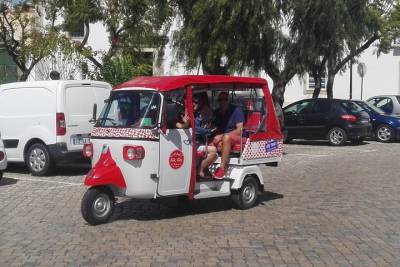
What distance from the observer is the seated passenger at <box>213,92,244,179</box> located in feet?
34.2

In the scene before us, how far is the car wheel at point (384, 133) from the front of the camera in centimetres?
2442

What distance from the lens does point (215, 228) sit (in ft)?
30.2

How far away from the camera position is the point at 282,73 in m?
24.1

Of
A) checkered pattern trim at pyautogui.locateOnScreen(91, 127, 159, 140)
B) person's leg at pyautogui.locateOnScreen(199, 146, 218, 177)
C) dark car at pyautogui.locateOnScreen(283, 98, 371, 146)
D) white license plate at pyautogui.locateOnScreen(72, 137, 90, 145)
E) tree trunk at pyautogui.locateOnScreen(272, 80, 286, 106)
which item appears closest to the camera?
checkered pattern trim at pyautogui.locateOnScreen(91, 127, 159, 140)

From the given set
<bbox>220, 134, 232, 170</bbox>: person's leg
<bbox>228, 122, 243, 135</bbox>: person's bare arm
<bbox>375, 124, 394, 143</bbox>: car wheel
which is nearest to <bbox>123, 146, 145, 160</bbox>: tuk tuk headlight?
<bbox>220, 134, 232, 170</bbox>: person's leg

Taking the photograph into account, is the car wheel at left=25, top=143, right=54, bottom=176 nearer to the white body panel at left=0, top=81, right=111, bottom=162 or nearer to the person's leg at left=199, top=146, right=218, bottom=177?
the white body panel at left=0, top=81, right=111, bottom=162

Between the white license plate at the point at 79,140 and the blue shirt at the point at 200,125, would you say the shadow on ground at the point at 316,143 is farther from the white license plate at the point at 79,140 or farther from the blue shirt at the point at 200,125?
the blue shirt at the point at 200,125

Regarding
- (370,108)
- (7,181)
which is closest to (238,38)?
(370,108)

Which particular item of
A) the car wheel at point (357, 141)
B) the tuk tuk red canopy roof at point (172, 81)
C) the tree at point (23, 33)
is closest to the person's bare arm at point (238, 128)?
the tuk tuk red canopy roof at point (172, 81)

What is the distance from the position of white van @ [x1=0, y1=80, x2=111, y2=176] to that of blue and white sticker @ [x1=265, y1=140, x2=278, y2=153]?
171 inches

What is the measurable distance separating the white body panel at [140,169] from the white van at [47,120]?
4884 mm

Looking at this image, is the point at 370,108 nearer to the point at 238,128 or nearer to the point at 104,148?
the point at 238,128

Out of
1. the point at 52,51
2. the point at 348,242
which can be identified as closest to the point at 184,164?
the point at 348,242

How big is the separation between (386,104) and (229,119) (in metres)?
17.3
